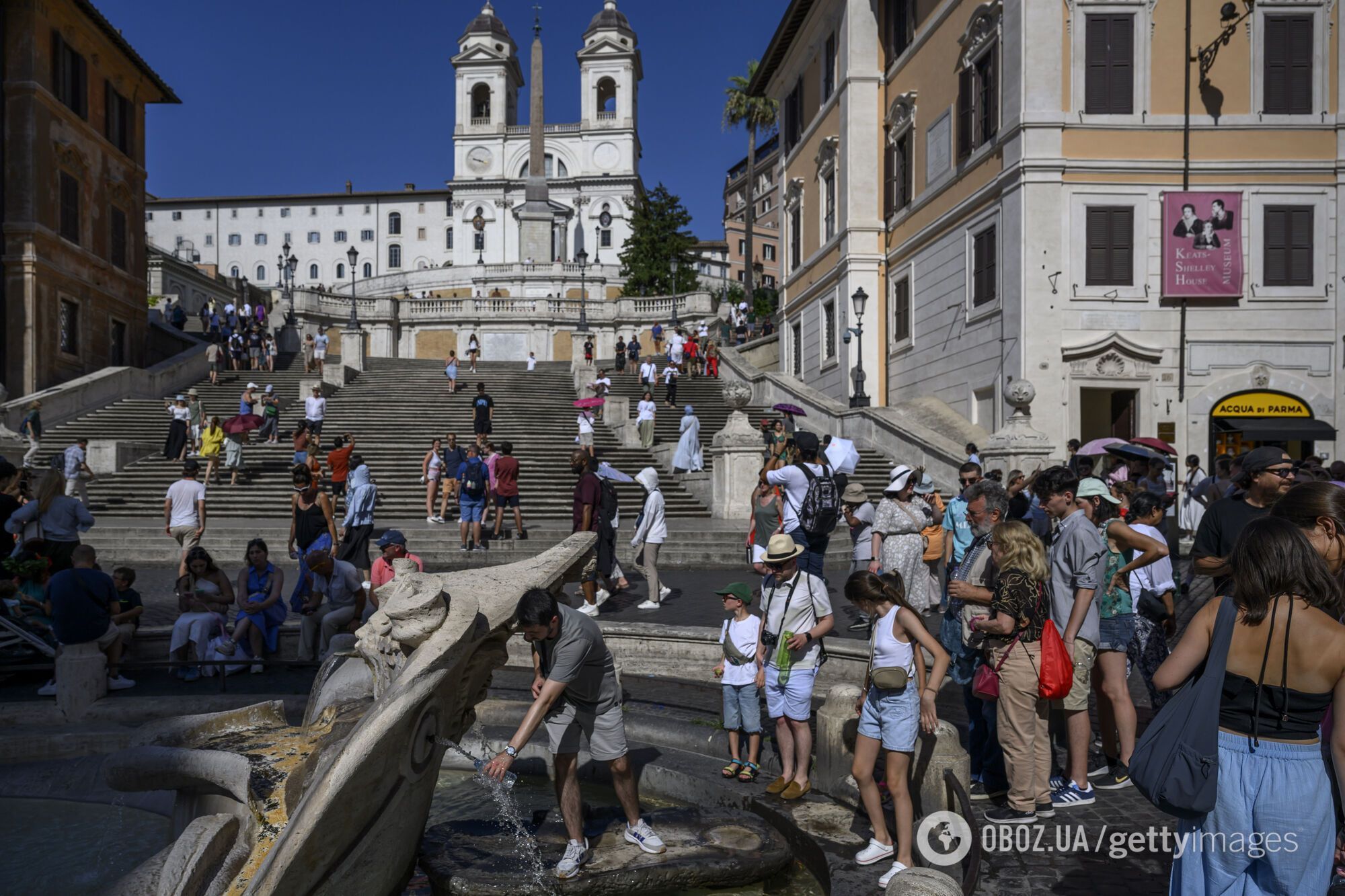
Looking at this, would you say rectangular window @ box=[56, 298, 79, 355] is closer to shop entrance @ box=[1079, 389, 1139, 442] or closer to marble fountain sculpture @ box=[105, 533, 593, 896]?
shop entrance @ box=[1079, 389, 1139, 442]

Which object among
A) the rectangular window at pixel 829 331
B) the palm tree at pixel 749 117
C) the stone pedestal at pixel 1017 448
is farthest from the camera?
the palm tree at pixel 749 117

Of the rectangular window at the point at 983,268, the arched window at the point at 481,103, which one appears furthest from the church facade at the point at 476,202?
the rectangular window at the point at 983,268

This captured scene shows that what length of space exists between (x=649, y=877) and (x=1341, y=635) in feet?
10.3

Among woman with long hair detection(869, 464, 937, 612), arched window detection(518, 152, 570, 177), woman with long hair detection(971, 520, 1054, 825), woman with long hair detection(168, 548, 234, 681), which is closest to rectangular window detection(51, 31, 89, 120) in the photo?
woman with long hair detection(168, 548, 234, 681)

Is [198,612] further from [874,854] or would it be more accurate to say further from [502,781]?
[874,854]

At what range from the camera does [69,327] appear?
1138 inches

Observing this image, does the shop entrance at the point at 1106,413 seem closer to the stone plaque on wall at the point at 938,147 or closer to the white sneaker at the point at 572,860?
the stone plaque on wall at the point at 938,147

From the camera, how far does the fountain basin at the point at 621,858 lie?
4.62 meters

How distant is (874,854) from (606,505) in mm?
6772

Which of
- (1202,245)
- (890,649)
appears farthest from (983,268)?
(890,649)

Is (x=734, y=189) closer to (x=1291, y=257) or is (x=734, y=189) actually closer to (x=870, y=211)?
(x=870, y=211)

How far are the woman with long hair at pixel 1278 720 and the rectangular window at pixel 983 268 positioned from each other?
18.9 meters

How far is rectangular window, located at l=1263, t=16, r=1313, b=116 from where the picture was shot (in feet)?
65.1

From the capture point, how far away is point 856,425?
22625 millimetres
